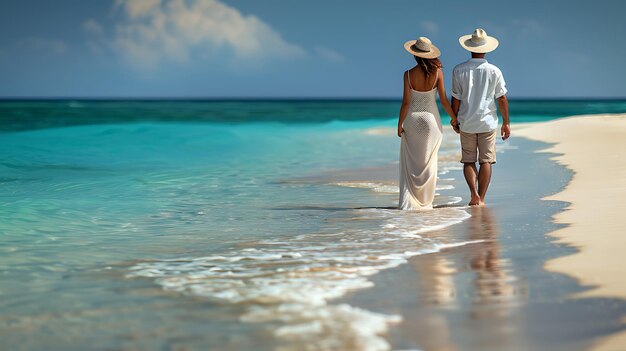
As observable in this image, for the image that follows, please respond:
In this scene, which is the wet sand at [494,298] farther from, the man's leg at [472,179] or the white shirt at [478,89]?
the white shirt at [478,89]

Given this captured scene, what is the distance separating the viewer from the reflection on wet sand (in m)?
3.23

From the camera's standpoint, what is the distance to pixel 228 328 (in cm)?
348

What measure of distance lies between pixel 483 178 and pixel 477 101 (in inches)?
28.3

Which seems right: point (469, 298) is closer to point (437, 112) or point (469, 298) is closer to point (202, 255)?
point (202, 255)

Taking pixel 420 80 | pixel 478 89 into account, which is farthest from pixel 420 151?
pixel 478 89

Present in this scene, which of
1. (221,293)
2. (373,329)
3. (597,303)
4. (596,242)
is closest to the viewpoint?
(373,329)

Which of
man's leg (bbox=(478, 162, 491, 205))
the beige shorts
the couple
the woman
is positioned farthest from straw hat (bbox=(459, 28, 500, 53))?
man's leg (bbox=(478, 162, 491, 205))

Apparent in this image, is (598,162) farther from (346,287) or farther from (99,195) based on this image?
(346,287)

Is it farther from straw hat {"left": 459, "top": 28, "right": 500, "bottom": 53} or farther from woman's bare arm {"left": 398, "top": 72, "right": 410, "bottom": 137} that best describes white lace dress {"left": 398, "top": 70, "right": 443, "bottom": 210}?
straw hat {"left": 459, "top": 28, "right": 500, "bottom": 53}

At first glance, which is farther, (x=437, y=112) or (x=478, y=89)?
(x=437, y=112)

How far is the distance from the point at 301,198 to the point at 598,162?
14.3ft

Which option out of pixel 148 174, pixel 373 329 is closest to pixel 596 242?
pixel 373 329

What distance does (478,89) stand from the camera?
7.05 meters

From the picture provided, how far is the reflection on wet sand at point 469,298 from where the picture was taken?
3.23 m
